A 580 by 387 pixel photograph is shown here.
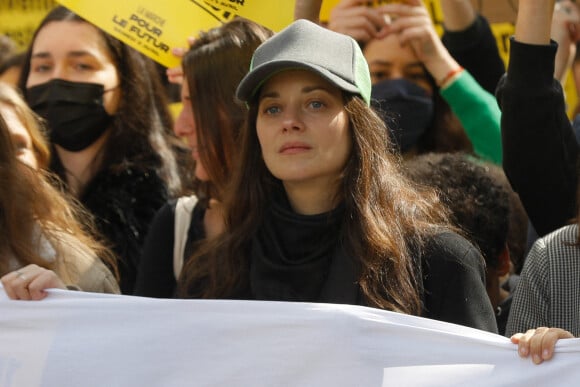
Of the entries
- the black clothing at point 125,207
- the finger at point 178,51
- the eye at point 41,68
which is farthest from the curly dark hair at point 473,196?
the eye at point 41,68

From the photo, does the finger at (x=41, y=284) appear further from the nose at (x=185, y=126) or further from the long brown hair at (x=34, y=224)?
the nose at (x=185, y=126)

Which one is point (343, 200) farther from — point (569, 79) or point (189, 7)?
point (569, 79)

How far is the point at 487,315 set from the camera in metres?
3.18

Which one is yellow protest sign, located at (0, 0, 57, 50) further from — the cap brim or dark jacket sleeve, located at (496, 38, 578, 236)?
dark jacket sleeve, located at (496, 38, 578, 236)

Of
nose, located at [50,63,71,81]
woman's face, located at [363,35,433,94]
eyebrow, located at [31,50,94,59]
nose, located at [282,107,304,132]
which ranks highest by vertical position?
nose, located at [282,107,304,132]

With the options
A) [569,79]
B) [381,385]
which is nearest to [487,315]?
[381,385]

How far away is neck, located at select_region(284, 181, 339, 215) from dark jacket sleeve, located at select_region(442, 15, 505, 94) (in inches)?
56.1

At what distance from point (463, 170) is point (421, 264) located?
1032mm

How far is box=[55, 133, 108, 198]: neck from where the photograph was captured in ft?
16.1

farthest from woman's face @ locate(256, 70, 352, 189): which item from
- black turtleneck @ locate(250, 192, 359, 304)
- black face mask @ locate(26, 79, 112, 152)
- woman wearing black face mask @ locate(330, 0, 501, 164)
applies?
black face mask @ locate(26, 79, 112, 152)

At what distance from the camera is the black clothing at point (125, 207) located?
14.9 feet

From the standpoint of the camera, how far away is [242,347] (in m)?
3.05

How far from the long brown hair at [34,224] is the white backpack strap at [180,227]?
7.9 inches

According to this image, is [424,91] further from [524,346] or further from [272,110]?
[524,346]
